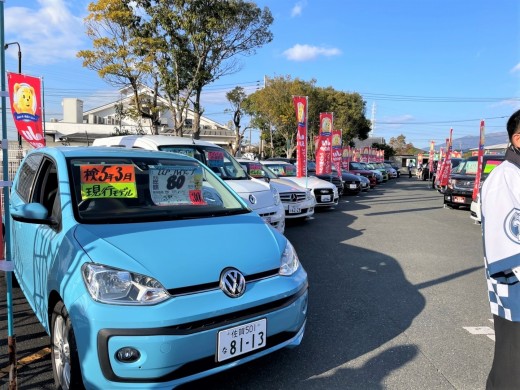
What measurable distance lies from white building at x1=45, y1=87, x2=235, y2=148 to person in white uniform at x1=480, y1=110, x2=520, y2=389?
2205 centimetres

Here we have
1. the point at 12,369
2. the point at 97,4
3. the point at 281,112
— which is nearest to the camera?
the point at 12,369

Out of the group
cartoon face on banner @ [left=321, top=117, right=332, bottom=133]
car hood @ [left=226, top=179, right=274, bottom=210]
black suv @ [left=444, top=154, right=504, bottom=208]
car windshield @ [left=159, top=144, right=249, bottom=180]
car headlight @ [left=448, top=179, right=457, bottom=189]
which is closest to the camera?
car hood @ [left=226, top=179, right=274, bottom=210]

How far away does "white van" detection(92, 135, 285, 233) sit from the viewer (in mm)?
6562

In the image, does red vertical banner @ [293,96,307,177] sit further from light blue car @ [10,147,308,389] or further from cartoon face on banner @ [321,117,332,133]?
light blue car @ [10,147,308,389]

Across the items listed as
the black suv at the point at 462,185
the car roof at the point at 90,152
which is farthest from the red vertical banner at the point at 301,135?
the car roof at the point at 90,152

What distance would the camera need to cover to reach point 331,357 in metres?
3.09

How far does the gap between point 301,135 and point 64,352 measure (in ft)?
37.4

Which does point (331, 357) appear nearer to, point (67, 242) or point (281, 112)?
point (67, 242)

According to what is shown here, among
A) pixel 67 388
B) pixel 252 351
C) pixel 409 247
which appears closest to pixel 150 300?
pixel 252 351

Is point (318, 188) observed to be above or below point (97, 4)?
below

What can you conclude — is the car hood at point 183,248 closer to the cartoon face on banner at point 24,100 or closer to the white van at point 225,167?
the white van at point 225,167

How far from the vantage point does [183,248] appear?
2441 mm

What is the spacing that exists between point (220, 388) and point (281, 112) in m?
29.4

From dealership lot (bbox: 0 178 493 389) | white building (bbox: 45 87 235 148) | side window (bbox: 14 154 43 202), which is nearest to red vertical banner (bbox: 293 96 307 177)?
dealership lot (bbox: 0 178 493 389)
